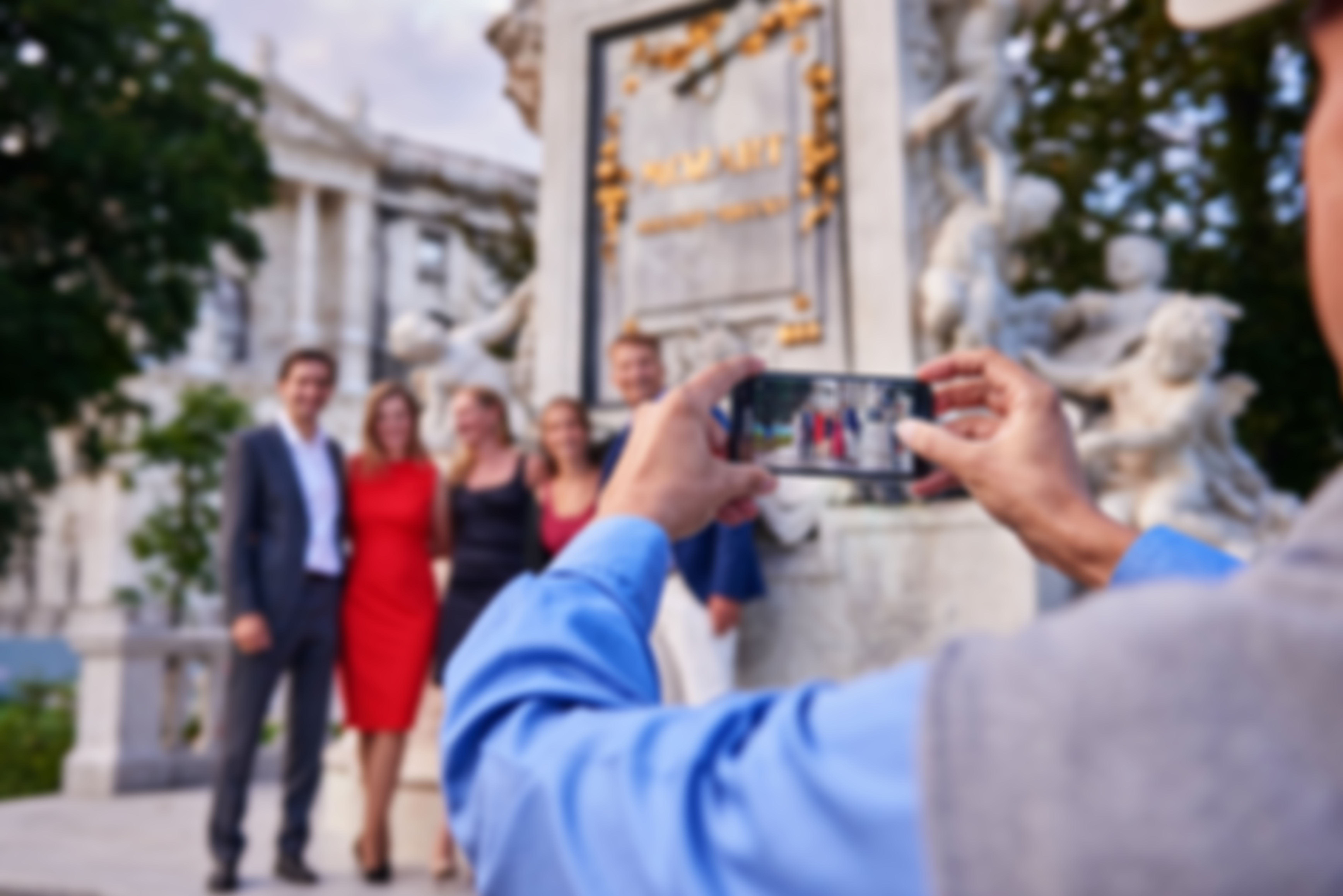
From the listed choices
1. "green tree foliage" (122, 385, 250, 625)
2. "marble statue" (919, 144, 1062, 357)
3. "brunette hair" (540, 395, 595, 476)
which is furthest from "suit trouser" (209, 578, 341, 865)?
"green tree foliage" (122, 385, 250, 625)

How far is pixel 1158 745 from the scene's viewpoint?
50 centimetres

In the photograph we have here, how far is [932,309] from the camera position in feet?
19.4

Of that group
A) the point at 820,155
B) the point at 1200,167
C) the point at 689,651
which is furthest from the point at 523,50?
the point at 1200,167

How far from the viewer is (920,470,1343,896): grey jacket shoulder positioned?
0.48m

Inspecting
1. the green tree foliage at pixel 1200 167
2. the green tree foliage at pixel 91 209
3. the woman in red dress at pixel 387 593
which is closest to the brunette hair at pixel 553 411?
the woman in red dress at pixel 387 593

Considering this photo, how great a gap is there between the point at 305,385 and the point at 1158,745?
4.84 meters

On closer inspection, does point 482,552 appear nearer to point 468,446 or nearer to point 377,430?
point 468,446

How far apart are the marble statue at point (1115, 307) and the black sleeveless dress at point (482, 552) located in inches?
118

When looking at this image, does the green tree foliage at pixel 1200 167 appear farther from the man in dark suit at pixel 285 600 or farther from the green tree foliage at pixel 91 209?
the green tree foliage at pixel 91 209

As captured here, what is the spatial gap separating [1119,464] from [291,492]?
358 centimetres

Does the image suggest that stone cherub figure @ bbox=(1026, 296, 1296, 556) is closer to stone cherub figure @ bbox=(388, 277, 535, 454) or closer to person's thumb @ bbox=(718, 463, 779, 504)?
→ stone cherub figure @ bbox=(388, 277, 535, 454)

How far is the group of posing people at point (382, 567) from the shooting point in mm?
4801

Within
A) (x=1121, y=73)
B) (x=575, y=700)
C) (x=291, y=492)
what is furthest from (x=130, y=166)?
(x=575, y=700)

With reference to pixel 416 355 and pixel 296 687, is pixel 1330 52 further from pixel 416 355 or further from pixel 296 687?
pixel 416 355
